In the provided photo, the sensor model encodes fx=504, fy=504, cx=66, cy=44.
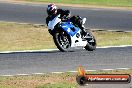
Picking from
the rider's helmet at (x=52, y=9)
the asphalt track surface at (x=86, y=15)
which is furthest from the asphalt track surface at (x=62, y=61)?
the asphalt track surface at (x=86, y=15)

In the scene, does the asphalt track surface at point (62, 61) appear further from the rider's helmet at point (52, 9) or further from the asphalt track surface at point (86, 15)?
the asphalt track surface at point (86, 15)

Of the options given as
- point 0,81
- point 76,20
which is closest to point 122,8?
point 76,20

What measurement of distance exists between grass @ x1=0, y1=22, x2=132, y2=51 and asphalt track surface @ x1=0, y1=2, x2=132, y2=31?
1570 millimetres

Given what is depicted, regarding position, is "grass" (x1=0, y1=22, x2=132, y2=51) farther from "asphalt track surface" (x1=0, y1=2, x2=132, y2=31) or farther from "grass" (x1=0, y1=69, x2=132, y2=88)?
"grass" (x1=0, y1=69, x2=132, y2=88)

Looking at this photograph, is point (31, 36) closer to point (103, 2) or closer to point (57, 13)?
point (57, 13)

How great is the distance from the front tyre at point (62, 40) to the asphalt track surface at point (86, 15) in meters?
9.67

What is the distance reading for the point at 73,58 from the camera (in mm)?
16625

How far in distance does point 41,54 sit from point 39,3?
19358 mm

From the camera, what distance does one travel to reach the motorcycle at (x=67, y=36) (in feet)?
57.2

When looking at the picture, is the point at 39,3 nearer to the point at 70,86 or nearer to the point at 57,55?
the point at 57,55

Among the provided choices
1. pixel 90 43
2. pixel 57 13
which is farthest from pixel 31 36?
pixel 57 13

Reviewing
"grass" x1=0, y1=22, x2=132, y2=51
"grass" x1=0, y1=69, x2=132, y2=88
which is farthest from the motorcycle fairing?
"grass" x1=0, y1=22, x2=132, y2=51

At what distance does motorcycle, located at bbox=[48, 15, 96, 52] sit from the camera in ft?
57.2

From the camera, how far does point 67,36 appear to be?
1756 cm
